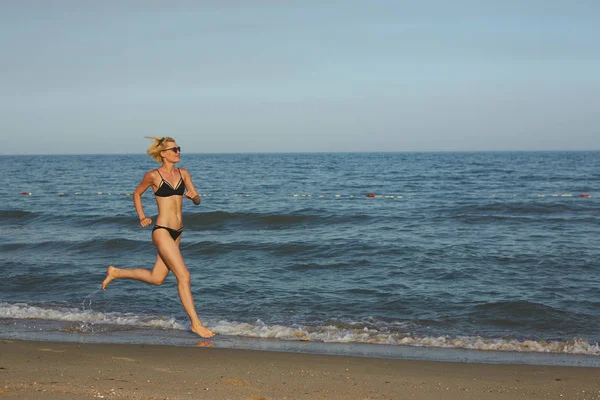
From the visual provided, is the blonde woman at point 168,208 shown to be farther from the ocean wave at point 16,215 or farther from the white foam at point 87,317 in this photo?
the ocean wave at point 16,215

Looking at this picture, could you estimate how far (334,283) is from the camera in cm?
1122

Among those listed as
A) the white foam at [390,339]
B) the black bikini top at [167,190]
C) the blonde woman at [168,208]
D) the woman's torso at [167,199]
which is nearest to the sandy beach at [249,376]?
the blonde woman at [168,208]

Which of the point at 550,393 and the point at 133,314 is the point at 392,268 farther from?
the point at 550,393

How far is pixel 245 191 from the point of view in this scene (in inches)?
1359

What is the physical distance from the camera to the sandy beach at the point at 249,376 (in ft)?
16.8

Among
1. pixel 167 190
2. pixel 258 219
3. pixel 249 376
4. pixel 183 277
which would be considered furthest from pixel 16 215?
pixel 249 376

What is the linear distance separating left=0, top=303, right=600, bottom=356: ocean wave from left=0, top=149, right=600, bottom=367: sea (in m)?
0.03

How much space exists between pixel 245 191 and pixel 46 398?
29.8 metres

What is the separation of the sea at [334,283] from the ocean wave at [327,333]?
0.08 feet

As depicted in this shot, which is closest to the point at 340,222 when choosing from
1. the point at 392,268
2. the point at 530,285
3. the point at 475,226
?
the point at 475,226

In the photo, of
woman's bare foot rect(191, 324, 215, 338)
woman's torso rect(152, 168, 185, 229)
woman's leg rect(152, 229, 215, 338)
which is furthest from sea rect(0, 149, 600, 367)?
woman's torso rect(152, 168, 185, 229)

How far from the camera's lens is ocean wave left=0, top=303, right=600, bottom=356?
758 cm

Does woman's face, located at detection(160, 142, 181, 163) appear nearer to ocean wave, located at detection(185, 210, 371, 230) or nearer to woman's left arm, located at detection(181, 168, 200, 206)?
woman's left arm, located at detection(181, 168, 200, 206)

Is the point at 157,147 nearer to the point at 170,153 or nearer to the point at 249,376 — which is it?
the point at 170,153
